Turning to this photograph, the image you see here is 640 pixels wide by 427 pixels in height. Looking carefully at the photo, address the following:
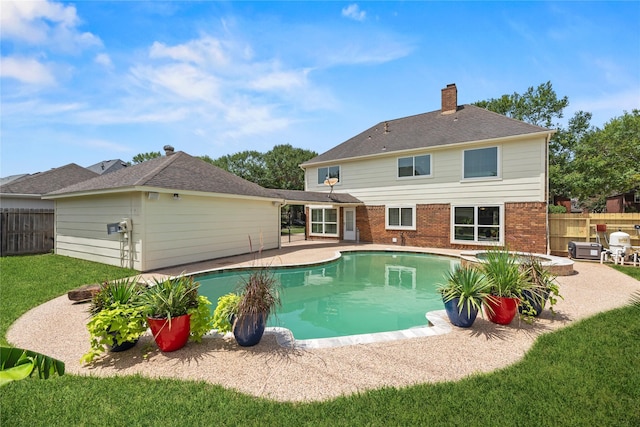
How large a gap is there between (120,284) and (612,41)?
1528 centimetres

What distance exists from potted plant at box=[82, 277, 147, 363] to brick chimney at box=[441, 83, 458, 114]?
1836 centimetres

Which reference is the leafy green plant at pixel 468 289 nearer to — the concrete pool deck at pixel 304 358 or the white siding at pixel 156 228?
the concrete pool deck at pixel 304 358

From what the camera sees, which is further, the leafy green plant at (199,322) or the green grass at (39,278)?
the green grass at (39,278)

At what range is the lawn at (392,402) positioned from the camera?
264 centimetres

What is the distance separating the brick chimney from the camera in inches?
690

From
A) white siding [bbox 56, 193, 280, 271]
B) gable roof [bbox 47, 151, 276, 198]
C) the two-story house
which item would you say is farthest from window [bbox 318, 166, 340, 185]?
white siding [bbox 56, 193, 280, 271]

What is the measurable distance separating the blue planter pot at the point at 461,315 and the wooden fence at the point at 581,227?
11234mm

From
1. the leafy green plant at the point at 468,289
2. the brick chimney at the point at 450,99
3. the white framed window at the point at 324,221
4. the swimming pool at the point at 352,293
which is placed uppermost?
the brick chimney at the point at 450,99

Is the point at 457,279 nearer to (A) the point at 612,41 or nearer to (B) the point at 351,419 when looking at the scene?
(B) the point at 351,419

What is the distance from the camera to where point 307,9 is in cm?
908

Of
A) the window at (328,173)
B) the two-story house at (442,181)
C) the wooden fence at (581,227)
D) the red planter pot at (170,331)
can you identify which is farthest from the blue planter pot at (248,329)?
the window at (328,173)

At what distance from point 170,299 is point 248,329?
3.70 ft

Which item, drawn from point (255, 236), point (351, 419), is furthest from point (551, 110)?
point (351, 419)

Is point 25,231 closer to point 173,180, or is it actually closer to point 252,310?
point 173,180
